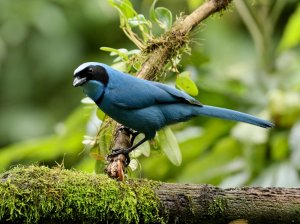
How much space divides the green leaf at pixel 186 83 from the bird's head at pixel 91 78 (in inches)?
16.3

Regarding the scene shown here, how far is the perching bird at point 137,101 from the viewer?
3.23 meters

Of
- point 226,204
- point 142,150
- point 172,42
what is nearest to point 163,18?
point 172,42

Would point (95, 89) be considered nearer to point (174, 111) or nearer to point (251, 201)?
point (174, 111)

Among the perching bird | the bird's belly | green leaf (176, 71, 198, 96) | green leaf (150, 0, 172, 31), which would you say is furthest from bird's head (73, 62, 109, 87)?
green leaf (150, 0, 172, 31)

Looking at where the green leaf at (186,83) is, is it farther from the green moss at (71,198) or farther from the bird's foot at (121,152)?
the green moss at (71,198)

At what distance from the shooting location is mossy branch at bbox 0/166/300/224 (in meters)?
2.53

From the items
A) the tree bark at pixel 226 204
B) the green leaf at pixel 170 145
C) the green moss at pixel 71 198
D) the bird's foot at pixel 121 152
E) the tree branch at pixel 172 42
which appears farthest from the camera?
the tree branch at pixel 172 42

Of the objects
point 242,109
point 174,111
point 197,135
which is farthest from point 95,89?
point 242,109

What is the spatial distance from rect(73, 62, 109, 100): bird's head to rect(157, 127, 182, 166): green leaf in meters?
0.39

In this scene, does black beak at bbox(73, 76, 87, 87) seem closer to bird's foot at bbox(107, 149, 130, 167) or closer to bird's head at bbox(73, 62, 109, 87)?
bird's head at bbox(73, 62, 109, 87)

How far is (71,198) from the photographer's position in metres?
2.58

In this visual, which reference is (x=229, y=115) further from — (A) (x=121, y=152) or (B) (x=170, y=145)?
(A) (x=121, y=152)

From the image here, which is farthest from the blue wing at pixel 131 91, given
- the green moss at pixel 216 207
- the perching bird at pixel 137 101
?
the green moss at pixel 216 207

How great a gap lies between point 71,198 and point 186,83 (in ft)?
3.70
